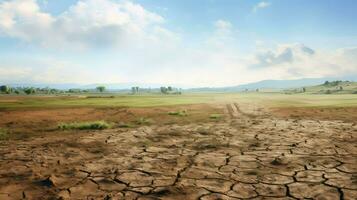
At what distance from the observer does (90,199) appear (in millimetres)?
4895

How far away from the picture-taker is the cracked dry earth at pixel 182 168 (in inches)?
203

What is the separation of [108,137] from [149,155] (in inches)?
147

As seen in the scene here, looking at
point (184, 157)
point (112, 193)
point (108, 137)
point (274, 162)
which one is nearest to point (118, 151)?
point (184, 157)

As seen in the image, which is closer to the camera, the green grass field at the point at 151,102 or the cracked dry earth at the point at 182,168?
the cracked dry earth at the point at 182,168

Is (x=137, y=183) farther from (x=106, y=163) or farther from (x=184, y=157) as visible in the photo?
(x=184, y=157)

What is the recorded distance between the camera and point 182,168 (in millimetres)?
6668

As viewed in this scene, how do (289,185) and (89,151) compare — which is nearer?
(289,185)

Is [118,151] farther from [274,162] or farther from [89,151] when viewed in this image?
→ [274,162]

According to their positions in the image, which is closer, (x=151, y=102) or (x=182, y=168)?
(x=182, y=168)

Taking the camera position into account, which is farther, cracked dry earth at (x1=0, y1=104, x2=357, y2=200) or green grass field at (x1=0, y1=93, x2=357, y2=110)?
green grass field at (x1=0, y1=93, x2=357, y2=110)

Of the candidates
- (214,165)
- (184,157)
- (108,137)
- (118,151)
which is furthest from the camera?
(108,137)

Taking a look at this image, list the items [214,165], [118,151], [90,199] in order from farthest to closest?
[118,151] → [214,165] → [90,199]

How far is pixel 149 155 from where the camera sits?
8.08 m

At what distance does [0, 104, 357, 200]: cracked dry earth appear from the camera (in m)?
5.17
